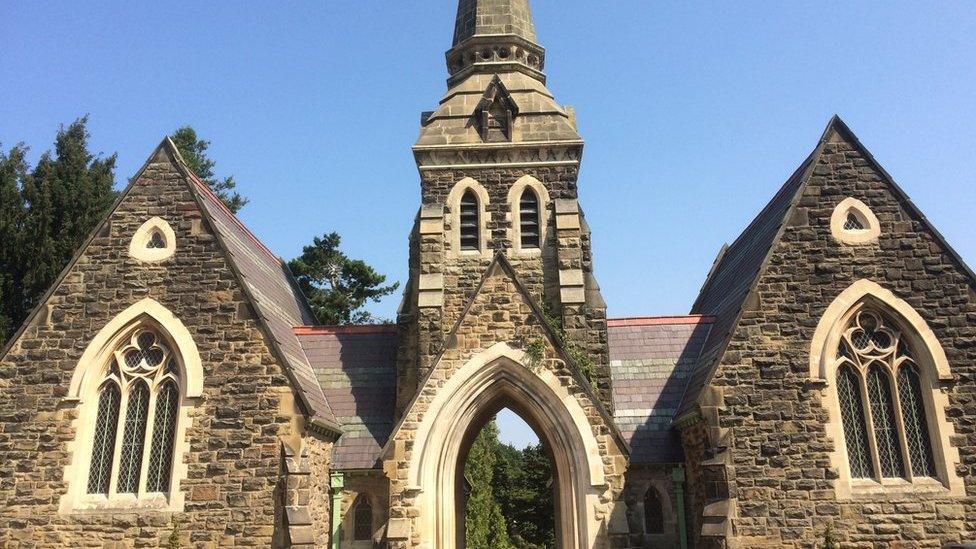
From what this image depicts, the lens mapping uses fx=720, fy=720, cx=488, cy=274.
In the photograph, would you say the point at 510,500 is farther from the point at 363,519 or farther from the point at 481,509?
the point at 363,519

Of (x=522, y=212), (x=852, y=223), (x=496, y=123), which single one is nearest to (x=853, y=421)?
(x=852, y=223)

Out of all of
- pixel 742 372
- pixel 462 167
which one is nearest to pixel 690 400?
pixel 742 372

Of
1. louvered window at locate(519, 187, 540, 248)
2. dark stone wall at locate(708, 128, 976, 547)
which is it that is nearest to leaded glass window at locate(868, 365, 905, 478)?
dark stone wall at locate(708, 128, 976, 547)

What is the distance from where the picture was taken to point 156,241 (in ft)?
44.8

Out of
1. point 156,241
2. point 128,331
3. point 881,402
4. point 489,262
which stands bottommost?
point 881,402

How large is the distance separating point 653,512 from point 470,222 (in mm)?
7466

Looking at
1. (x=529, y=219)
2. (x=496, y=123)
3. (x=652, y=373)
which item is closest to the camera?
(x=652, y=373)

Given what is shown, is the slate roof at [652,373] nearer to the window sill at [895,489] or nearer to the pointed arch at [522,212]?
the pointed arch at [522,212]

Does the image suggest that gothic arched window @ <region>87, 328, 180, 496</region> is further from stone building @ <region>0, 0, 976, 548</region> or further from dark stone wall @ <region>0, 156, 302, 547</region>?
dark stone wall @ <region>0, 156, 302, 547</region>

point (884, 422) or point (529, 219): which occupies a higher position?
point (529, 219)

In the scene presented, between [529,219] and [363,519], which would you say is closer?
[363,519]

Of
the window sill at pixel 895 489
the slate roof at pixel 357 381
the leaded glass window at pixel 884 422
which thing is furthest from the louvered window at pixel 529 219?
the window sill at pixel 895 489

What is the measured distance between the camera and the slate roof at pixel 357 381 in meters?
14.5

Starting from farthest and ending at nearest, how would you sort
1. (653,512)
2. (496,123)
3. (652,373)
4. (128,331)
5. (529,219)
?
(496,123), (529,219), (652,373), (653,512), (128,331)
